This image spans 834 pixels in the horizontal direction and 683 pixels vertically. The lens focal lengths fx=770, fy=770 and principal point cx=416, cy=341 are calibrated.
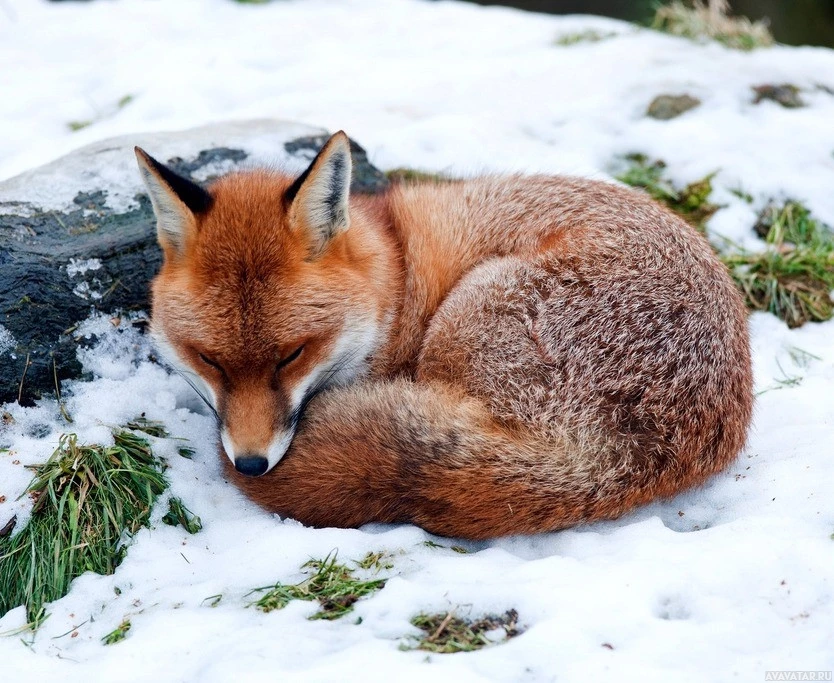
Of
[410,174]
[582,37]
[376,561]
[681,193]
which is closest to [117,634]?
[376,561]

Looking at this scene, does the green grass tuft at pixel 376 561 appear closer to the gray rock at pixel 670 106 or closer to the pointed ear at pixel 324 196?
A: the pointed ear at pixel 324 196

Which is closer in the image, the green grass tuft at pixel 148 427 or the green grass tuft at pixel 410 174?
the green grass tuft at pixel 148 427

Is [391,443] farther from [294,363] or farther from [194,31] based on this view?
[194,31]

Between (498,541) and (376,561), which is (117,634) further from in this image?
(498,541)

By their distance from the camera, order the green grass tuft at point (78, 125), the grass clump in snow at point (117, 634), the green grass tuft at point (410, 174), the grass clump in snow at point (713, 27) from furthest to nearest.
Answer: the grass clump in snow at point (713, 27) → the green grass tuft at point (78, 125) → the green grass tuft at point (410, 174) → the grass clump in snow at point (117, 634)

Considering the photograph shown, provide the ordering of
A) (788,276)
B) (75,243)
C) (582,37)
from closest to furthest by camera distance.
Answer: (75,243) < (788,276) < (582,37)

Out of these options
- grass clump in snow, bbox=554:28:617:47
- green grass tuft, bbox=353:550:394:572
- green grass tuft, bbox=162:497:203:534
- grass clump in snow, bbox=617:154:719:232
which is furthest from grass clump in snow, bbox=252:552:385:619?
grass clump in snow, bbox=554:28:617:47

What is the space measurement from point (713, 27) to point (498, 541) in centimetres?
668

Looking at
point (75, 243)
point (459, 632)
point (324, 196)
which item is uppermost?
point (324, 196)

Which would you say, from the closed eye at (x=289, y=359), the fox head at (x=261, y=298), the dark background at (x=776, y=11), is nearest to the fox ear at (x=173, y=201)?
the fox head at (x=261, y=298)

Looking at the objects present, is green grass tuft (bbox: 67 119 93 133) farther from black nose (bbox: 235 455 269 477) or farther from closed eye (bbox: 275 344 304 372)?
black nose (bbox: 235 455 269 477)

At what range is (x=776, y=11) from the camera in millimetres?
12055

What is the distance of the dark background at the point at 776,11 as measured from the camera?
36.8 ft

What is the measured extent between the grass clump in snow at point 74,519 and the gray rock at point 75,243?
56 centimetres
